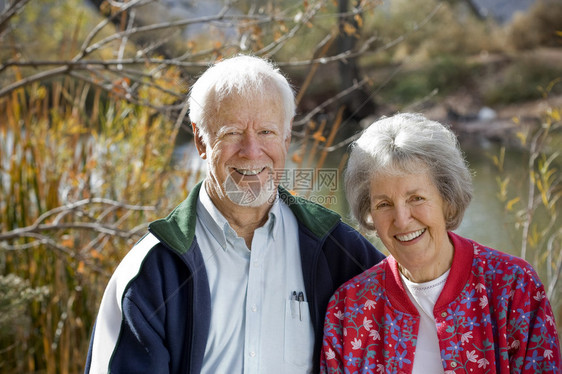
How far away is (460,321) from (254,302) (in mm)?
515

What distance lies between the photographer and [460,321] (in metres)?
1.45

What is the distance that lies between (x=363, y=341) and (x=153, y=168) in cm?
196

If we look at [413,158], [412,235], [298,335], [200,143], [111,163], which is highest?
[111,163]

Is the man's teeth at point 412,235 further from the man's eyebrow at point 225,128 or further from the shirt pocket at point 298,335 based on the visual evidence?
the man's eyebrow at point 225,128

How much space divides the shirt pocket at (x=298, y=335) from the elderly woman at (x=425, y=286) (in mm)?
62

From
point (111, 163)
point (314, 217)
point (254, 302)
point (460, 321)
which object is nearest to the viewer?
point (460, 321)

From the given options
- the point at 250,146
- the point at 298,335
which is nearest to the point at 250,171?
the point at 250,146

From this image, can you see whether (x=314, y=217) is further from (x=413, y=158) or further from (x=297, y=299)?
(x=413, y=158)

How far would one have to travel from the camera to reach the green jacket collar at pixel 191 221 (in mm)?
1577

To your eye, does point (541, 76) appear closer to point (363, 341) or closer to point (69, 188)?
point (69, 188)

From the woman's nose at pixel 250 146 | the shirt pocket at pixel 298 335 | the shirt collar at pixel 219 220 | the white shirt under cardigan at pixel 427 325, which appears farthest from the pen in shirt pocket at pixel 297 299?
the woman's nose at pixel 250 146

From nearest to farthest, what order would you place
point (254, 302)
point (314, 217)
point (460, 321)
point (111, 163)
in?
point (460, 321) < point (254, 302) < point (314, 217) < point (111, 163)

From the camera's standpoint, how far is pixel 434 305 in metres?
1.51

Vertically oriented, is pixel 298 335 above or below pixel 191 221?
below
